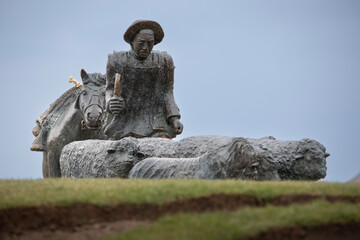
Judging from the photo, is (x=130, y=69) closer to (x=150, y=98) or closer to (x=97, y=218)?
(x=150, y=98)

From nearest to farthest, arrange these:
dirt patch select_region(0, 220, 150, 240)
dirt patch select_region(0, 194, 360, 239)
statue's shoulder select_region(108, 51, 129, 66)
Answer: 1. dirt patch select_region(0, 220, 150, 240)
2. dirt patch select_region(0, 194, 360, 239)
3. statue's shoulder select_region(108, 51, 129, 66)

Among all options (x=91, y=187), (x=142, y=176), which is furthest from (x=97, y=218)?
(x=142, y=176)

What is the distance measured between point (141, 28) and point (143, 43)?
0.92ft

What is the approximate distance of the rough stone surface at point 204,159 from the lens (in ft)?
29.9

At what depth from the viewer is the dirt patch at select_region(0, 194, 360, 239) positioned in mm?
6793

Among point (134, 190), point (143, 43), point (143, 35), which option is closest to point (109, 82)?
point (143, 43)

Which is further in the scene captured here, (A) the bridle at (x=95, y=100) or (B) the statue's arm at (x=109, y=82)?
(A) the bridle at (x=95, y=100)

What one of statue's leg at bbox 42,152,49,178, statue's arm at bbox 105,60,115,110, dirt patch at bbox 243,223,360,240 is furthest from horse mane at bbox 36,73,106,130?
dirt patch at bbox 243,223,360,240

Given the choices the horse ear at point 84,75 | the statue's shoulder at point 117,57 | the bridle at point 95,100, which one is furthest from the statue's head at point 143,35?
the horse ear at point 84,75

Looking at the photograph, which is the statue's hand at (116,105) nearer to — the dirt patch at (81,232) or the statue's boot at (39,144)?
the statue's boot at (39,144)

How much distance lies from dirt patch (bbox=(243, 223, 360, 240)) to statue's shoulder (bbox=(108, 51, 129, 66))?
262 inches

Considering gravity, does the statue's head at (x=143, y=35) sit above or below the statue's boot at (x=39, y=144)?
above

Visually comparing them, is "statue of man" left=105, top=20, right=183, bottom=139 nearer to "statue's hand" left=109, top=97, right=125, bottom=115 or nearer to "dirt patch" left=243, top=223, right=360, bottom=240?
"statue's hand" left=109, top=97, right=125, bottom=115

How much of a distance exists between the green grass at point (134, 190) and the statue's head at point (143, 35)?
4374 mm
